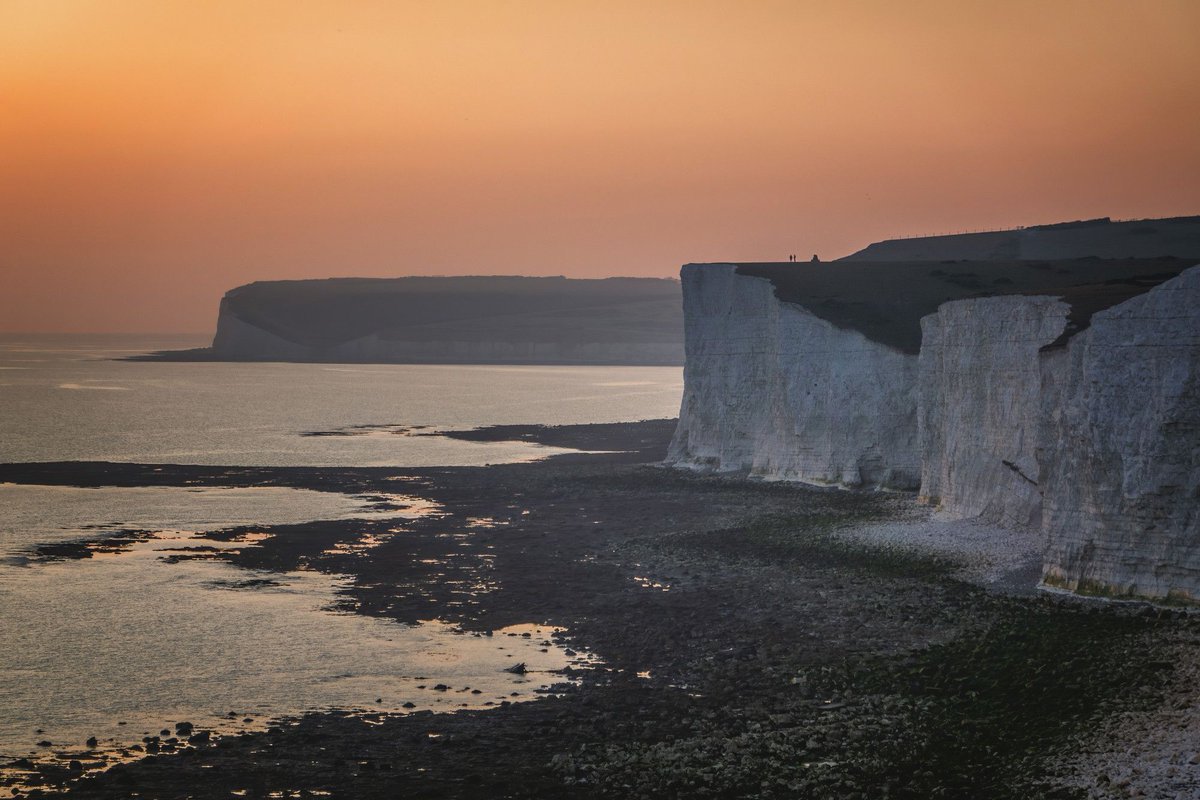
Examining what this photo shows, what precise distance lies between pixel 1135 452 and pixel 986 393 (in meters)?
8.81

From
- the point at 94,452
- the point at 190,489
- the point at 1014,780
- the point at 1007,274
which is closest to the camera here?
the point at 1014,780

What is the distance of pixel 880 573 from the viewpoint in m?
25.9

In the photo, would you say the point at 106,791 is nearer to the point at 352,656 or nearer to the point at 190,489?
the point at 352,656

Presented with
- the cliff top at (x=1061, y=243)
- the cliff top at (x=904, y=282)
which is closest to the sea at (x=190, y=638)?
the cliff top at (x=904, y=282)

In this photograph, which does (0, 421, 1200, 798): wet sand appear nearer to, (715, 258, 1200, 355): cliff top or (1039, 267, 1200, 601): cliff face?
(1039, 267, 1200, 601): cliff face

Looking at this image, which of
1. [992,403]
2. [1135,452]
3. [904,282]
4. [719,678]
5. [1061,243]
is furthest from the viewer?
[1061,243]

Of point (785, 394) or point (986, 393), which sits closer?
point (986, 393)

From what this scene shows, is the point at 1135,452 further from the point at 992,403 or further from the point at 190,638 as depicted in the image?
the point at 190,638

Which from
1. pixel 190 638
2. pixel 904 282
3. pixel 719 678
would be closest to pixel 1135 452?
pixel 719 678

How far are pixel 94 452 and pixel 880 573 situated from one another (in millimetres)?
47554

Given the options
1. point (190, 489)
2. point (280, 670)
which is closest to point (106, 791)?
point (280, 670)

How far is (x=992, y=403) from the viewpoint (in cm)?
2994

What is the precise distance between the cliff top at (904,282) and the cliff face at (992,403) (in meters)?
8.94

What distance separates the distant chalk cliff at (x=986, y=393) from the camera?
69.9 ft
